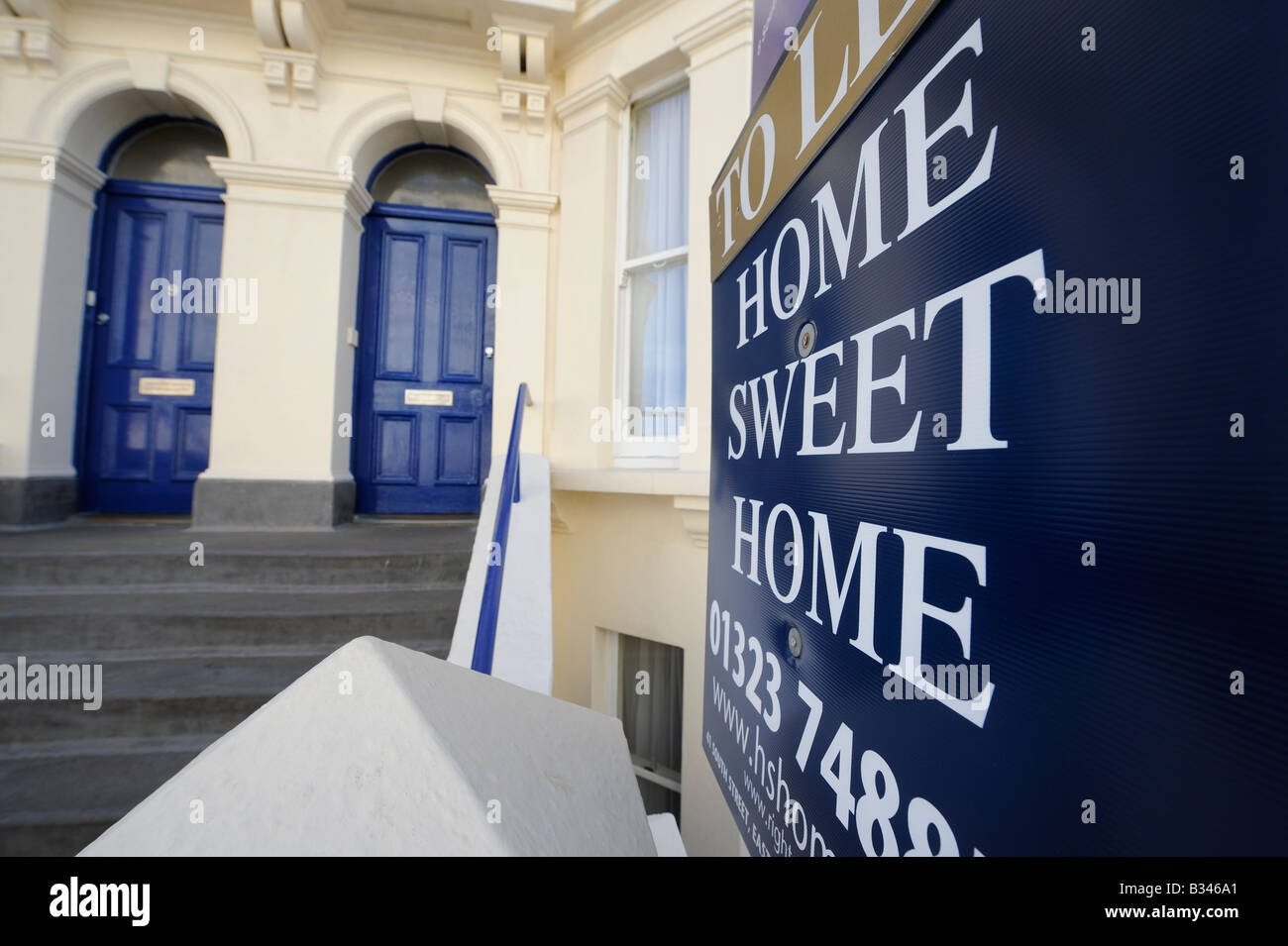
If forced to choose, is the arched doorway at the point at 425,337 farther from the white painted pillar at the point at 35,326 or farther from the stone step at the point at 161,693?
the stone step at the point at 161,693

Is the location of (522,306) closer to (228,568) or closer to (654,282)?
(654,282)

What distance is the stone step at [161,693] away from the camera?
2.39 metres

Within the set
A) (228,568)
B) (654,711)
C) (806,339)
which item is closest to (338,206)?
(228,568)

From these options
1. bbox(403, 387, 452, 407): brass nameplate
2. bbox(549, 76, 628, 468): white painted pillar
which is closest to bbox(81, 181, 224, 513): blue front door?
bbox(403, 387, 452, 407): brass nameplate

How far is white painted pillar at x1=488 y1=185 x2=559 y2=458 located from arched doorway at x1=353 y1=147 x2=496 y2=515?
0.48 metres

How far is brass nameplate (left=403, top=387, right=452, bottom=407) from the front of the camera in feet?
14.5

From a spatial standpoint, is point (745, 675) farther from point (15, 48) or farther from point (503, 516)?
point (15, 48)

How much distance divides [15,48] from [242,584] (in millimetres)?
3750

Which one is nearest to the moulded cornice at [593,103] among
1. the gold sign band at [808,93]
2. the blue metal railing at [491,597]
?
the blue metal railing at [491,597]

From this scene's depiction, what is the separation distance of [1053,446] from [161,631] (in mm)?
3463

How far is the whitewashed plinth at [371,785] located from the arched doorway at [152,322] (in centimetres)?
473

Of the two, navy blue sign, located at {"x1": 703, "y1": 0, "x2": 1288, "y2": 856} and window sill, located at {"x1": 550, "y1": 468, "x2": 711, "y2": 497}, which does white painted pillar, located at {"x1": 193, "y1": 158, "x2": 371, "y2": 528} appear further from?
navy blue sign, located at {"x1": 703, "y1": 0, "x2": 1288, "y2": 856}
